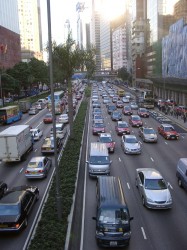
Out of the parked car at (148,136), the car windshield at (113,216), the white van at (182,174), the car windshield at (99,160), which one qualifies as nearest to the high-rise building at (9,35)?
the parked car at (148,136)

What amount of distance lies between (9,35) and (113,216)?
115m

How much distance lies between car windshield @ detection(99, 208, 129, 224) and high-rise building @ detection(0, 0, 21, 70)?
95016mm

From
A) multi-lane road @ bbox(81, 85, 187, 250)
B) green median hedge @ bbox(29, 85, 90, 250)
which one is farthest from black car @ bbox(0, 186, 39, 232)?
multi-lane road @ bbox(81, 85, 187, 250)

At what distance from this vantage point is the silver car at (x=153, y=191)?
17.8 meters

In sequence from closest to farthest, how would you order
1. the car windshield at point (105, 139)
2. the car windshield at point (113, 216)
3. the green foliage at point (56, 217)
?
the green foliage at point (56, 217), the car windshield at point (113, 216), the car windshield at point (105, 139)

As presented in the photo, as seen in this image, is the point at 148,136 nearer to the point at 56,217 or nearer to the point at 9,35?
the point at 56,217

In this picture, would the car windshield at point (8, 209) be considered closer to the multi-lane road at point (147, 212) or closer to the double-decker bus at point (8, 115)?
the multi-lane road at point (147, 212)

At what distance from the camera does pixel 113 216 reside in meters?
14.6

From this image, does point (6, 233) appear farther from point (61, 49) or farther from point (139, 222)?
point (61, 49)

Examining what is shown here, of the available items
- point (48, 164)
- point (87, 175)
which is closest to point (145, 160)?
point (87, 175)

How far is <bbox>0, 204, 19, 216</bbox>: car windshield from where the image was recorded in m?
15.6

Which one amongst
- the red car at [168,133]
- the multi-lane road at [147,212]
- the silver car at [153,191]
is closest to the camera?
the multi-lane road at [147,212]

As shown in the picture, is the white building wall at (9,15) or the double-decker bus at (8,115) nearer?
the double-decker bus at (8,115)

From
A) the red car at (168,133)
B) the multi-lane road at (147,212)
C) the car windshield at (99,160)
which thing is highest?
the car windshield at (99,160)
